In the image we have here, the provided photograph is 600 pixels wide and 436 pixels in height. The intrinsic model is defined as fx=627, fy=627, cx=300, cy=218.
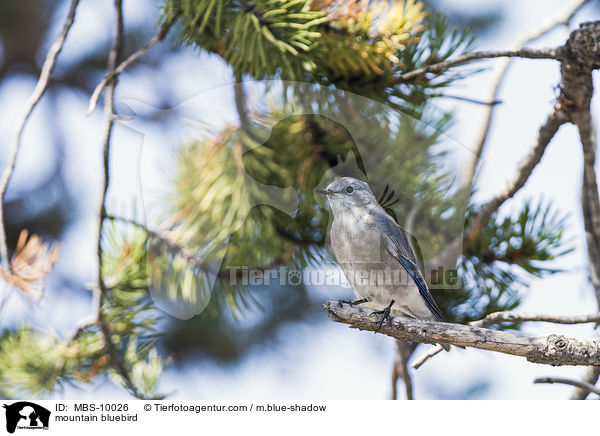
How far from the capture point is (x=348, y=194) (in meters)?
1.14

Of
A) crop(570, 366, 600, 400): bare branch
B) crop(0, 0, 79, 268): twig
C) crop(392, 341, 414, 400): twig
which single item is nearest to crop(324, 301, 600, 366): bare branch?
crop(570, 366, 600, 400): bare branch

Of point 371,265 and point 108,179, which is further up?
point 108,179

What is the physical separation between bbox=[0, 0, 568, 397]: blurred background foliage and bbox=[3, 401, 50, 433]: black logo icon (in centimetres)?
5

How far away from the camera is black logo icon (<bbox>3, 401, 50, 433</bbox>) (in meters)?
1.25

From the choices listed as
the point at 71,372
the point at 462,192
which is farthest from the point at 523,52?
the point at 71,372

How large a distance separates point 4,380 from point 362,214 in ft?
2.78

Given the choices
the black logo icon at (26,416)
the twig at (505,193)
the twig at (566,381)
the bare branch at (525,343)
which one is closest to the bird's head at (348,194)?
the twig at (505,193)

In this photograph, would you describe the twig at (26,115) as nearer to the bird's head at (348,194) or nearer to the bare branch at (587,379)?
the bird's head at (348,194)

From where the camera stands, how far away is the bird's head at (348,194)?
1.14 meters

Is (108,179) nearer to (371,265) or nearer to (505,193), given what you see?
(371,265)

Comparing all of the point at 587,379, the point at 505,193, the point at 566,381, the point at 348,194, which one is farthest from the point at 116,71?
the point at 587,379

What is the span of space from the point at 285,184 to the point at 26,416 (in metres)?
0.71

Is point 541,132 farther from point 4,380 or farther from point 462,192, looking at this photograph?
point 4,380

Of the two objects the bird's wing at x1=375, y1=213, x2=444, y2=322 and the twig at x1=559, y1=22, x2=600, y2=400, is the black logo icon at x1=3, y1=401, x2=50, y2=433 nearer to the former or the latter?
the bird's wing at x1=375, y1=213, x2=444, y2=322
